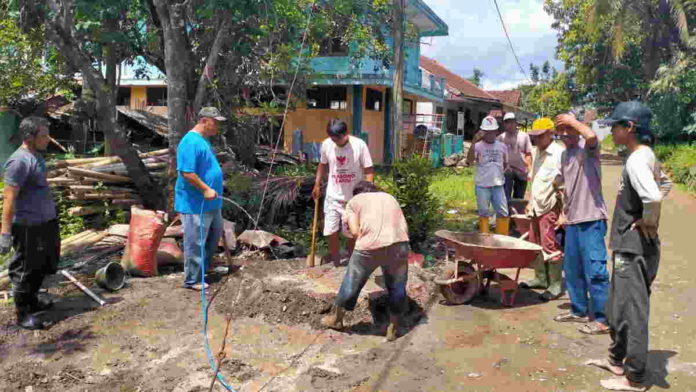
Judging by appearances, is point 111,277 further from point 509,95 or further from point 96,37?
point 509,95

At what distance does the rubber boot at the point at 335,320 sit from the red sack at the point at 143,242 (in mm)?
2360

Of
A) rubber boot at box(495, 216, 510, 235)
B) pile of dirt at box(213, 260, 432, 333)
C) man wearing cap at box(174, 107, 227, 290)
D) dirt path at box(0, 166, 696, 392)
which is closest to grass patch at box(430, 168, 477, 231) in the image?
rubber boot at box(495, 216, 510, 235)

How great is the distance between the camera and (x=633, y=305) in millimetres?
3809

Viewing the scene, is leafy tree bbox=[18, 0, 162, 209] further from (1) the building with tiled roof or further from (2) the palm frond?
(1) the building with tiled roof

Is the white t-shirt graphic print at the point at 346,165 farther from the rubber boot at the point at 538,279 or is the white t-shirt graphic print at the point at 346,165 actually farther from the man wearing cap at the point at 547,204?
the rubber boot at the point at 538,279

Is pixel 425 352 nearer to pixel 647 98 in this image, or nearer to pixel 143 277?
pixel 143 277

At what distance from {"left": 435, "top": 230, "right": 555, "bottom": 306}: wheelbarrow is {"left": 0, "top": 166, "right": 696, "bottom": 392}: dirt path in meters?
0.16

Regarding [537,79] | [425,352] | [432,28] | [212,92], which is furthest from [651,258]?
[537,79]

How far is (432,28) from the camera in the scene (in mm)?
22359

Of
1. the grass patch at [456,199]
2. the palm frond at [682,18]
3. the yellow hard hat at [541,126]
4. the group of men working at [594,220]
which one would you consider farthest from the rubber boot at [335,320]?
the palm frond at [682,18]

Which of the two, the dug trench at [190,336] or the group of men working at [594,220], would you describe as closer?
the group of men working at [594,220]

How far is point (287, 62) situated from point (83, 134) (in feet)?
28.9

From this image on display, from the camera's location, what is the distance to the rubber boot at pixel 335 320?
501 centimetres

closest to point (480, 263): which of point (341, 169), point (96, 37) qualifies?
point (341, 169)
